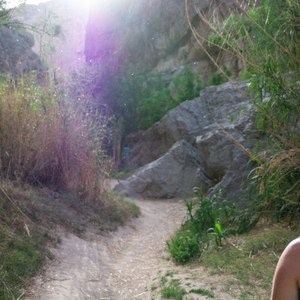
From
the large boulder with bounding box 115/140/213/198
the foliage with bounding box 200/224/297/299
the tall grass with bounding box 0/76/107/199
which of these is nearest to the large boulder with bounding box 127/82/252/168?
the large boulder with bounding box 115/140/213/198

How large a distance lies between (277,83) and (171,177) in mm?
7058

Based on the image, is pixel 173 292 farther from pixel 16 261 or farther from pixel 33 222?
pixel 33 222

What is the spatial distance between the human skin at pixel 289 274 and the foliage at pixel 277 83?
3012mm

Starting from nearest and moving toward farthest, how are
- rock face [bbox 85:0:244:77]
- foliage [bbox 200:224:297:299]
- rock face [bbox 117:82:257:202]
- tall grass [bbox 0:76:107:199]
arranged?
foliage [bbox 200:224:297:299] < tall grass [bbox 0:76:107:199] < rock face [bbox 117:82:257:202] < rock face [bbox 85:0:244:77]

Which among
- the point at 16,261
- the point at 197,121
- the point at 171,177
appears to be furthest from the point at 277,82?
the point at 197,121

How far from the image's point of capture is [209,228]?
216 inches

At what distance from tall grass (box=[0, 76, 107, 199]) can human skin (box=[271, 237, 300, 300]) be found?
15.9 ft

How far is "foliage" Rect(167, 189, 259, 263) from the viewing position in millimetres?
4691

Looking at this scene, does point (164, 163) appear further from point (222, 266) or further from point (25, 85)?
point (222, 266)

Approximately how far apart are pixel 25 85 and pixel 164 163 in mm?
5698

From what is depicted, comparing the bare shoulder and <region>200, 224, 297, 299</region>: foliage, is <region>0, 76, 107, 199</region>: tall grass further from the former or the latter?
the bare shoulder

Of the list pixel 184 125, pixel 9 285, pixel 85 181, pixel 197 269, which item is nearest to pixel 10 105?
pixel 85 181

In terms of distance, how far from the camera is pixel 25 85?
6402mm

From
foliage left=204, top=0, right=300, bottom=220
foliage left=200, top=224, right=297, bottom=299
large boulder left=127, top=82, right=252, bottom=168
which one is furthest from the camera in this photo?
large boulder left=127, top=82, right=252, bottom=168
